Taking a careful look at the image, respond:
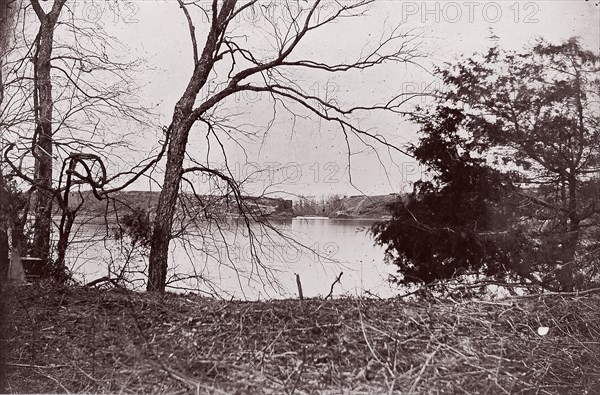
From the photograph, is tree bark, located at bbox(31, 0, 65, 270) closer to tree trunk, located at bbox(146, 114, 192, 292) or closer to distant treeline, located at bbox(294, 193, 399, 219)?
tree trunk, located at bbox(146, 114, 192, 292)

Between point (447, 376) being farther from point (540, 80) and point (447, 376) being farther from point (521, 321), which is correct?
point (540, 80)

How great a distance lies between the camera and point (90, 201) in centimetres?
604

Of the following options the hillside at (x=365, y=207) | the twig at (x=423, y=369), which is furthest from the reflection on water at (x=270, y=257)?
the twig at (x=423, y=369)

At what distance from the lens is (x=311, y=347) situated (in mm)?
3621

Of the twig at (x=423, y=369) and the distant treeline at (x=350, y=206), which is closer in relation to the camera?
the twig at (x=423, y=369)

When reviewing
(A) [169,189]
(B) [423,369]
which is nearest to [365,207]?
(A) [169,189]

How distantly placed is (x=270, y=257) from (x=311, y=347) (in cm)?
235

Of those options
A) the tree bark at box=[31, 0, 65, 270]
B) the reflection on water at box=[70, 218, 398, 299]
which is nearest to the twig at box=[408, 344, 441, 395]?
the reflection on water at box=[70, 218, 398, 299]

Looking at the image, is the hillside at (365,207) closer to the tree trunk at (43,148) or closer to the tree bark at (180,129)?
the tree bark at (180,129)

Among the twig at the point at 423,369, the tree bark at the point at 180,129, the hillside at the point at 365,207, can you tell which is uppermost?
the tree bark at the point at 180,129

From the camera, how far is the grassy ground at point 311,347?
3.34m

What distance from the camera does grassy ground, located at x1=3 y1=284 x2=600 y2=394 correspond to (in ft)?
11.0

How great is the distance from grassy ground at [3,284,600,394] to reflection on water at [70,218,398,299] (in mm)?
781

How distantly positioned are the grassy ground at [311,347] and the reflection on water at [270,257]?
2.56 ft
